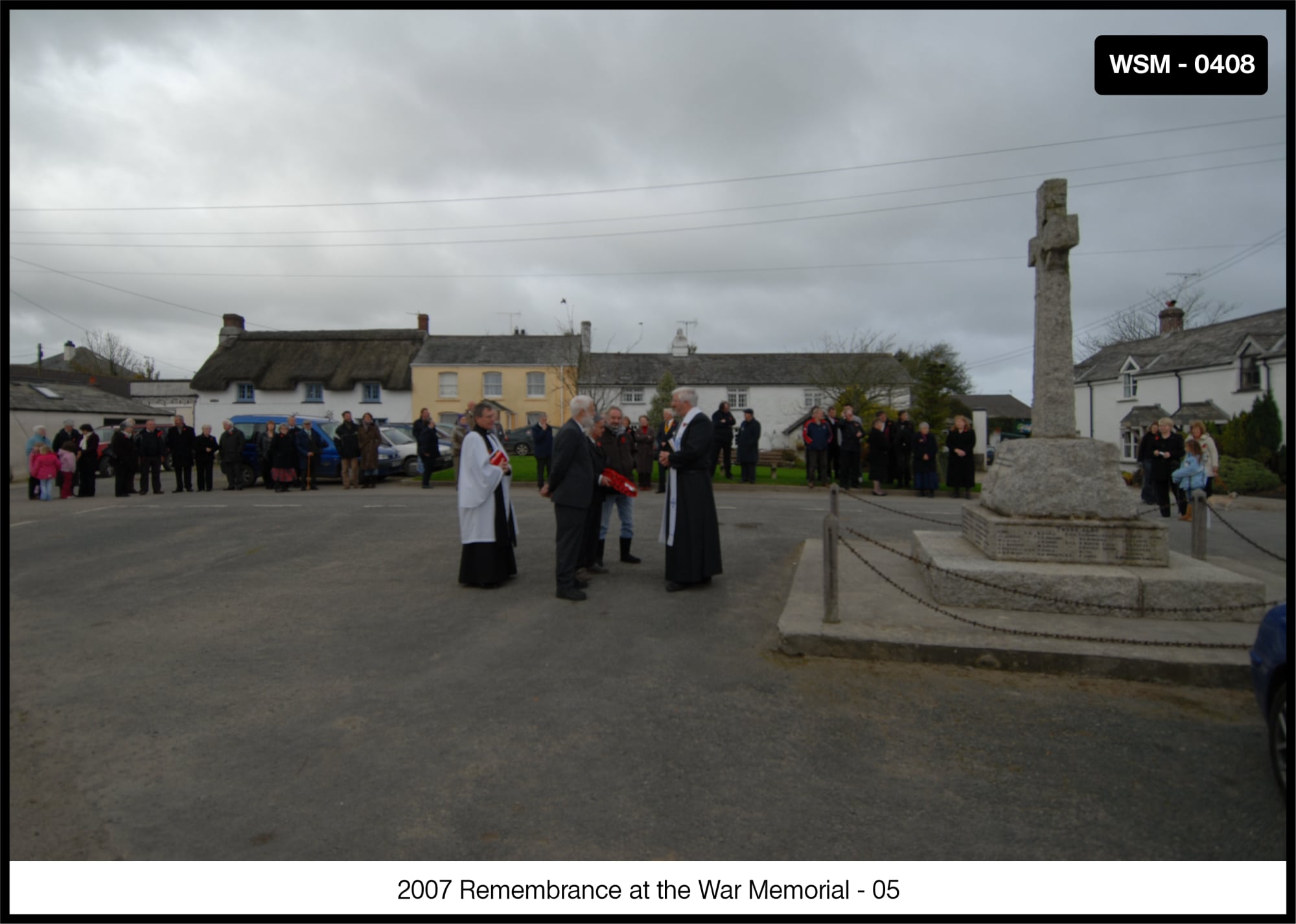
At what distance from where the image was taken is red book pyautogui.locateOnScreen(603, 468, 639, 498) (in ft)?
27.1

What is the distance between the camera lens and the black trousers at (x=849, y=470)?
18.4m

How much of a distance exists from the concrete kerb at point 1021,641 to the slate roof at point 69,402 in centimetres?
3061

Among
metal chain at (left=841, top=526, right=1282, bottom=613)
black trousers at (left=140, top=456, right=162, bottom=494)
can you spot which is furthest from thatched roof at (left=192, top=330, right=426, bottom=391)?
metal chain at (left=841, top=526, right=1282, bottom=613)

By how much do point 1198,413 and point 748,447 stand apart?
72.3 ft

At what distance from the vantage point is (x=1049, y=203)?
6.96 metres

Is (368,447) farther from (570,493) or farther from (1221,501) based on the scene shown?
(1221,501)

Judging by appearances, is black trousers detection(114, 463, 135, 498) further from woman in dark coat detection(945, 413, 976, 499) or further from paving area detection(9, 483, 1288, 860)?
woman in dark coat detection(945, 413, 976, 499)

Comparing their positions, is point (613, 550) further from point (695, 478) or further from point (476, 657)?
point (476, 657)

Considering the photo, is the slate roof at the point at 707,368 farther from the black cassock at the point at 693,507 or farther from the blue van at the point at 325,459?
the black cassock at the point at 693,507

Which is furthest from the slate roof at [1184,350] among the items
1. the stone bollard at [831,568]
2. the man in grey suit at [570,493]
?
the man in grey suit at [570,493]

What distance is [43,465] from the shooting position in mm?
Answer: 17250

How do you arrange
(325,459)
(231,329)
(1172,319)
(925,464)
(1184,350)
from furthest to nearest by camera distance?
(231,329) → (1172,319) → (1184,350) → (325,459) → (925,464)

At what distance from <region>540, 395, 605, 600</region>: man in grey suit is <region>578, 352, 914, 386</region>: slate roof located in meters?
39.7

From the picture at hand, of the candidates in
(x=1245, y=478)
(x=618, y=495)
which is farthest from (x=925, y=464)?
(x=618, y=495)
